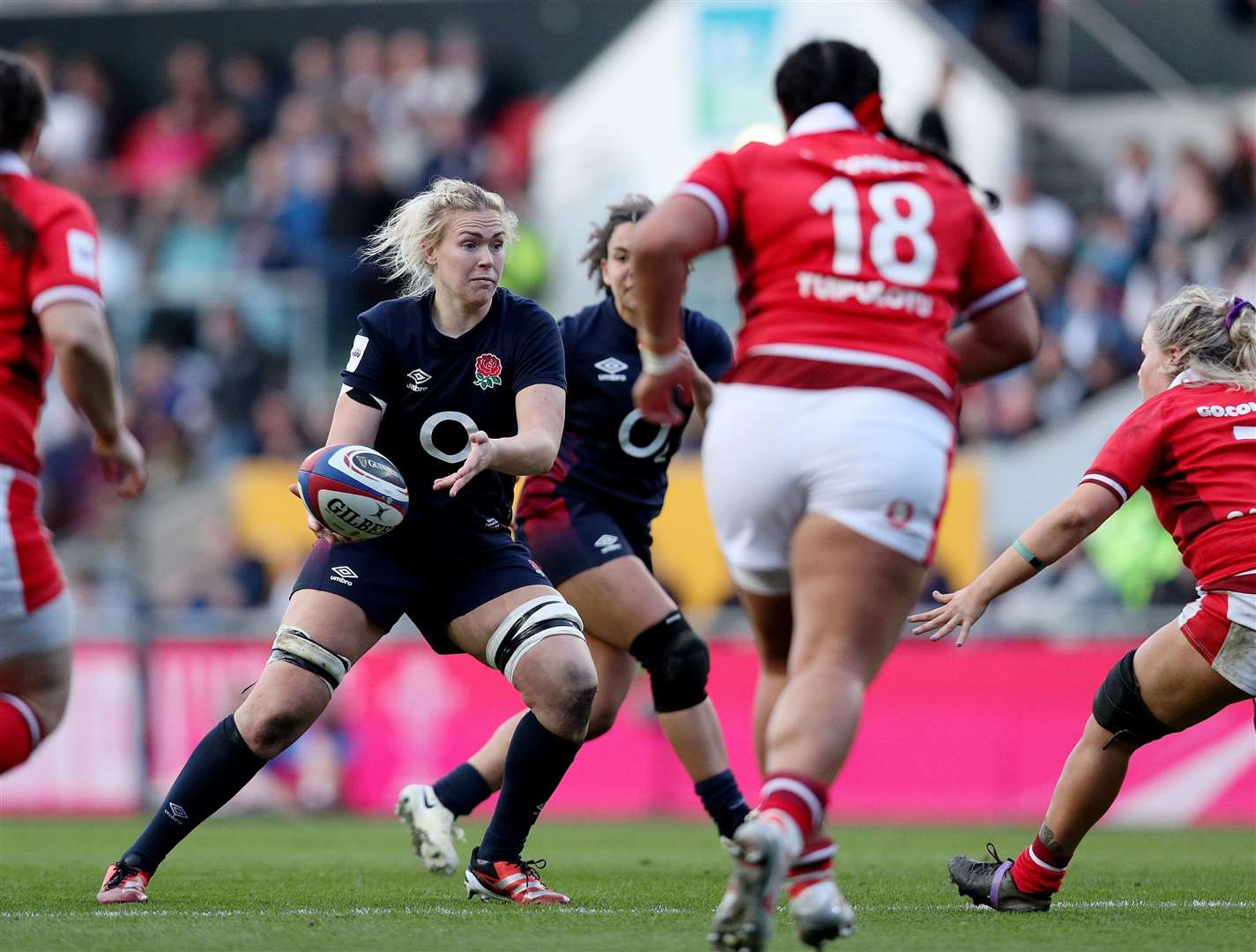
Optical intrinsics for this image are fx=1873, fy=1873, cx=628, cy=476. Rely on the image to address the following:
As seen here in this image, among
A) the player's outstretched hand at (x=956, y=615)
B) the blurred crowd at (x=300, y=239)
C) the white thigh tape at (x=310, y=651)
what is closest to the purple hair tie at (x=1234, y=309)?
the player's outstretched hand at (x=956, y=615)

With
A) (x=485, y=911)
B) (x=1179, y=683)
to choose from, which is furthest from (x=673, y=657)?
(x=1179, y=683)

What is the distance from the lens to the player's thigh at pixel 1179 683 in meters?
5.84

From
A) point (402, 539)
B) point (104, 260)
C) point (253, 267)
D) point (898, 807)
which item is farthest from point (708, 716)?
point (104, 260)

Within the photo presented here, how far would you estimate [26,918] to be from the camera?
233 inches

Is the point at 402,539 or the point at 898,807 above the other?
the point at 402,539

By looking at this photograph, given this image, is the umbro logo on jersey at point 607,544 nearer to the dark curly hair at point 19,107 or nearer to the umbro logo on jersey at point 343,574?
the umbro logo on jersey at point 343,574

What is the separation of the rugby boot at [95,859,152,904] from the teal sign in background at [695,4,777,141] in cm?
1394

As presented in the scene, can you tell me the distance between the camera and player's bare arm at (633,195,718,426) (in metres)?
4.79

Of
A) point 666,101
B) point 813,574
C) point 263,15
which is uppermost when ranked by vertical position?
point 263,15

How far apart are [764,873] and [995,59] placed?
51.8 feet

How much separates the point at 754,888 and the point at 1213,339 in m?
2.69

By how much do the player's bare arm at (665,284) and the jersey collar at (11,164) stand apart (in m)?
1.73

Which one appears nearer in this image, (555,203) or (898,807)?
(898,807)

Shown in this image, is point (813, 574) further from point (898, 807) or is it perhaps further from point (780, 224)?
point (898, 807)
